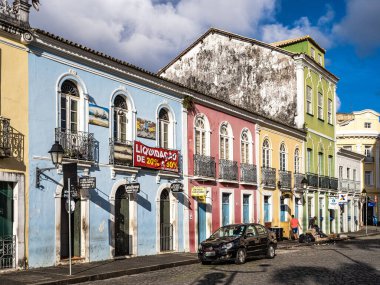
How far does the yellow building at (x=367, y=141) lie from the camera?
58.0 metres

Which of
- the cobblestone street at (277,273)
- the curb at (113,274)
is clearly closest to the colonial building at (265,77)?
the cobblestone street at (277,273)

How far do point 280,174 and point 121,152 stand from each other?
47.6 feet

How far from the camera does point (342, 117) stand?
63.9 m

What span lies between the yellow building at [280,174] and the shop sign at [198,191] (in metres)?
7.15

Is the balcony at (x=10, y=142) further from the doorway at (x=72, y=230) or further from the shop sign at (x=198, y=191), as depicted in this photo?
the shop sign at (x=198, y=191)

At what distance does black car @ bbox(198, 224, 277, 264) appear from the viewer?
732 inches

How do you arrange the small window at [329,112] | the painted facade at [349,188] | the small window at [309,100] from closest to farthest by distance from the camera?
the small window at [309,100]
the small window at [329,112]
the painted facade at [349,188]

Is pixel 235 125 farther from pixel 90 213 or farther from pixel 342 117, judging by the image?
pixel 342 117

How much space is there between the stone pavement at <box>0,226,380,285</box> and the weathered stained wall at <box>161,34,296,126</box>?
17.1m

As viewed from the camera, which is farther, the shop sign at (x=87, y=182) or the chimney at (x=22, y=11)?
the shop sign at (x=87, y=182)

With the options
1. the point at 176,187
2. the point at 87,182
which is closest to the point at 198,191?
the point at 176,187

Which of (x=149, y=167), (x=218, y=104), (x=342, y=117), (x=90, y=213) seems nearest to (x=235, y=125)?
(x=218, y=104)

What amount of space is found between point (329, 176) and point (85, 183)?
27.2 metres

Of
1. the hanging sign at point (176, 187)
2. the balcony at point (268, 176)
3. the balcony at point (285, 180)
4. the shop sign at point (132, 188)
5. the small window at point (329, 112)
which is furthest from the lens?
the small window at point (329, 112)
